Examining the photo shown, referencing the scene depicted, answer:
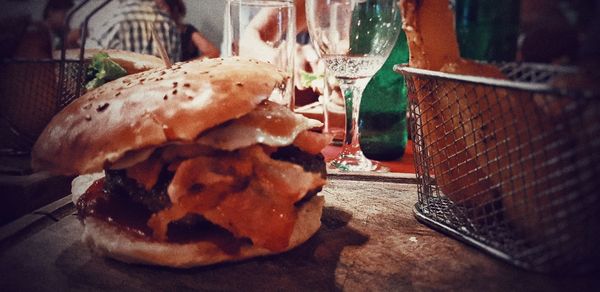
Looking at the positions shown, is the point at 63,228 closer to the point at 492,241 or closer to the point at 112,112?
the point at 112,112

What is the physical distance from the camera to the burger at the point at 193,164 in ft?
2.64

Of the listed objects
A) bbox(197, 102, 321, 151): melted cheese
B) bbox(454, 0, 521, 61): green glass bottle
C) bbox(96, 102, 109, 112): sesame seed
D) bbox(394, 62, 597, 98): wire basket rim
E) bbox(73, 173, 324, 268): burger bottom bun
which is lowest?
bbox(73, 173, 324, 268): burger bottom bun

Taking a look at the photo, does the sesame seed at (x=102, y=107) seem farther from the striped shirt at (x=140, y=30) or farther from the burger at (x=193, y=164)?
the striped shirt at (x=140, y=30)

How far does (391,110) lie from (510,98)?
0.86 metres

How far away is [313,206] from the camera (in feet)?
3.14

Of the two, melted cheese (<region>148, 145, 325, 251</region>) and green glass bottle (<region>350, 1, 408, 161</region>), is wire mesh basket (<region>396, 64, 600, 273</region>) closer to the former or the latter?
melted cheese (<region>148, 145, 325, 251</region>)

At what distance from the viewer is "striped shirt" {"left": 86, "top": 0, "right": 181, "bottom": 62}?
189 inches

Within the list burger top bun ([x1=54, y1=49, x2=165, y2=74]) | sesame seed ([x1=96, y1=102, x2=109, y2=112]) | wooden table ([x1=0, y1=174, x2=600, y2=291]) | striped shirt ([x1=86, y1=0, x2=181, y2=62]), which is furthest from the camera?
striped shirt ([x1=86, y1=0, x2=181, y2=62])

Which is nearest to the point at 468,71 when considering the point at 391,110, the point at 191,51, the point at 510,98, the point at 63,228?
the point at 510,98

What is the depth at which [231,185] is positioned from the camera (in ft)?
2.83

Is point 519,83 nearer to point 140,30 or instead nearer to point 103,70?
point 103,70

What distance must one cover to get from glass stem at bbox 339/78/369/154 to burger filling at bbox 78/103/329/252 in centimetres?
58

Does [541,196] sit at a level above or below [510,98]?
below

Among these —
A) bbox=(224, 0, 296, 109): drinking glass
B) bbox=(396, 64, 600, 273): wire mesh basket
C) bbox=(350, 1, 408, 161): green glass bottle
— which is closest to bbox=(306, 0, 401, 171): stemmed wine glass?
bbox=(350, 1, 408, 161): green glass bottle
